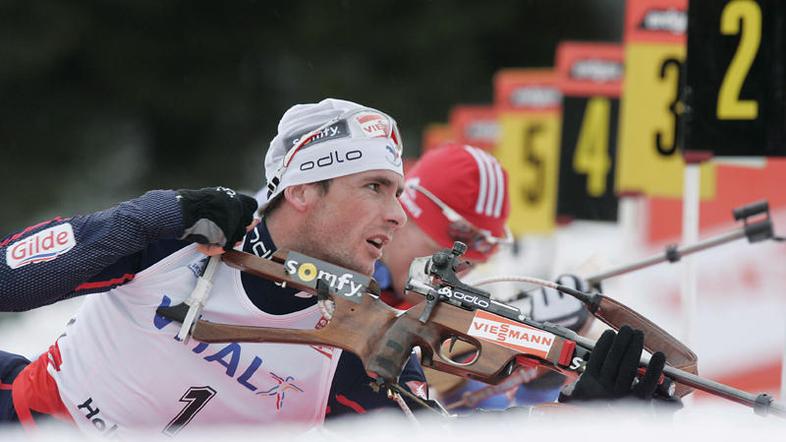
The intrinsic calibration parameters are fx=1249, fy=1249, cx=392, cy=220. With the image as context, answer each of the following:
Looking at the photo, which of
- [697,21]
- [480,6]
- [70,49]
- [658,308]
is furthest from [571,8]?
[697,21]

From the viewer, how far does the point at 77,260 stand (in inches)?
130

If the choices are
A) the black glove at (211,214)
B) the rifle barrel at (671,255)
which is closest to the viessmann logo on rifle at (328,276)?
the black glove at (211,214)

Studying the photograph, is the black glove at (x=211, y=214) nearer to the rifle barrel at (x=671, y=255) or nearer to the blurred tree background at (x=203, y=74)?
the rifle barrel at (x=671, y=255)

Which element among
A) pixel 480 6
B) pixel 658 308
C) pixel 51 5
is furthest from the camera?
pixel 480 6

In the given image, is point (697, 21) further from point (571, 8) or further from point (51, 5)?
point (571, 8)

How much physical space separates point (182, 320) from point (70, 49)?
980 inches

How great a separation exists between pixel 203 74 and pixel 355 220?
2454cm

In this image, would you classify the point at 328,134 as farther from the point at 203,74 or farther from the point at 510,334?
the point at 203,74

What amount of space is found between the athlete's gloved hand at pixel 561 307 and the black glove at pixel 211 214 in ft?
4.92

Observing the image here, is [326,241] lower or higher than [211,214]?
lower

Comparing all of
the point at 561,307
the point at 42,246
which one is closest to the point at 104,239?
the point at 42,246

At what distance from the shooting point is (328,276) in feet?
11.0

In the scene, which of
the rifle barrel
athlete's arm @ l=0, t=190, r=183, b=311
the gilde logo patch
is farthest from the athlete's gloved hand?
the gilde logo patch

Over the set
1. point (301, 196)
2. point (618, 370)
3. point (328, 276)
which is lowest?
point (618, 370)
